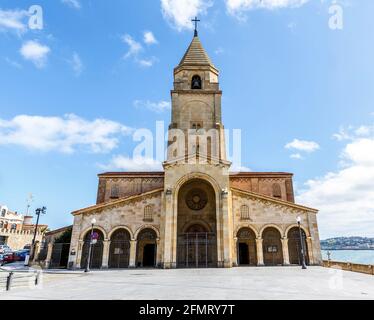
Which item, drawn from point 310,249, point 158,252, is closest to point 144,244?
point 158,252

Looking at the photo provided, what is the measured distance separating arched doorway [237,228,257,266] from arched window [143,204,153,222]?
924cm

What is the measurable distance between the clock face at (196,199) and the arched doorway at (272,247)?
7.07m

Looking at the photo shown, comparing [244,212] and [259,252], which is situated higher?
[244,212]

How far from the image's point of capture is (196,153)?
27.2 m

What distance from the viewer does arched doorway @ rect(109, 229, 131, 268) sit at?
25812 millimetres

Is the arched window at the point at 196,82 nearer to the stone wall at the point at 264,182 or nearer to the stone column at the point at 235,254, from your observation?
the stone wall at the point at 264,182

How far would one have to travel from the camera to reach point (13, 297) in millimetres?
9031

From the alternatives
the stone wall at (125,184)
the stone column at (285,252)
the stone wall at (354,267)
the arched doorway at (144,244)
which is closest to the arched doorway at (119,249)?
the arched doorway at (144,244)

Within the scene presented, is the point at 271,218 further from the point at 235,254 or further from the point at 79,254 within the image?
the point at 79,254

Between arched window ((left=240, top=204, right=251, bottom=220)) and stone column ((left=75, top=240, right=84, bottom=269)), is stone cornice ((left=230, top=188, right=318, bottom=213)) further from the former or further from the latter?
stone column ((left=75, top=240, right=84, bottom=269))

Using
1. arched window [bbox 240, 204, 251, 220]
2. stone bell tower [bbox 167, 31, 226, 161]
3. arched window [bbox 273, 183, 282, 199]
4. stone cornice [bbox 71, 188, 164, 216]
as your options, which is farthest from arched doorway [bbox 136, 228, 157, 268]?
arched window [bbox 273, 183, 282, 199]

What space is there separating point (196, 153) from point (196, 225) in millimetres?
7946
